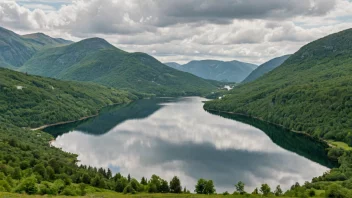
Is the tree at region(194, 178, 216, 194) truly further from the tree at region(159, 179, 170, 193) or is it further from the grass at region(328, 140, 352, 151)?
the grass at region(328, 140, 352, 151)

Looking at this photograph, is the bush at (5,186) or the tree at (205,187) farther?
the tree at (205,187)

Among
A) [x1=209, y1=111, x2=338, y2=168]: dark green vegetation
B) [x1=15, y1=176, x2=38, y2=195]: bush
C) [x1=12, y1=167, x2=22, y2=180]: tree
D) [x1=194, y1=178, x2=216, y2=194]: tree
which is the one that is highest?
[x1=209, y1=111, x2=338, y2=168]: dark green vegetation

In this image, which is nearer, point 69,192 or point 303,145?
point 69,192

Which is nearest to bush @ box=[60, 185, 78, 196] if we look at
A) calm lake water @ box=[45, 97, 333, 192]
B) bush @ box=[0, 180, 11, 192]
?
bush @ box=[0, 180, 11, 192]

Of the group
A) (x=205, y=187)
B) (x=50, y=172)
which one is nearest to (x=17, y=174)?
(x=50, y=172)

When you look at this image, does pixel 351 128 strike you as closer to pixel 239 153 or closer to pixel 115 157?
pixel 239 153

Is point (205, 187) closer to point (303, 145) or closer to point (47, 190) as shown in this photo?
point (47, 190)

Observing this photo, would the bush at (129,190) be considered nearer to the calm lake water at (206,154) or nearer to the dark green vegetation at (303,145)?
the calm lake water at (206,154)

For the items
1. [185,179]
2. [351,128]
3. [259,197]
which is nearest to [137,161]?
[185,179]

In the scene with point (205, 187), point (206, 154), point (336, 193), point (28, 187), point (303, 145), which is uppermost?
point (303, 145)

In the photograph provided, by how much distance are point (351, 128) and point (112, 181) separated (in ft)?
434

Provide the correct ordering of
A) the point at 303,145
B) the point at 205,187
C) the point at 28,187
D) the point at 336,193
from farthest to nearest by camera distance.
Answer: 1. the point at 303,145
2. the point at 205,187
3. the point at 336,193
4. the point at 28,187

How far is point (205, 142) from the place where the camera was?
168250 millimetres

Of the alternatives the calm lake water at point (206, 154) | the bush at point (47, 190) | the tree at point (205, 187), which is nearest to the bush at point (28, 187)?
the bush at point (47, 190)
